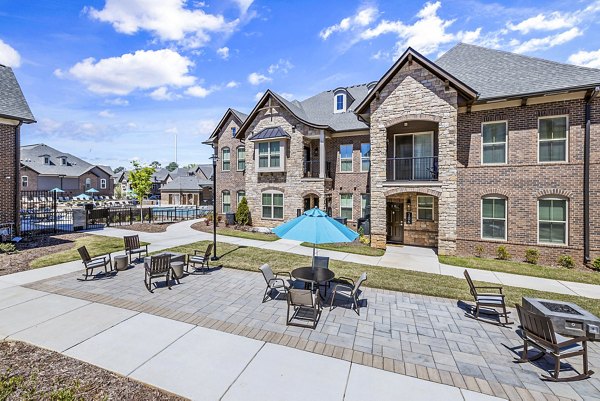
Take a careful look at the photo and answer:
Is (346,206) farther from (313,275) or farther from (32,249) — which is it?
(32,249)

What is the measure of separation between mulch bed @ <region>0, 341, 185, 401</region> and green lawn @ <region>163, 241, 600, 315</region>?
6.39m

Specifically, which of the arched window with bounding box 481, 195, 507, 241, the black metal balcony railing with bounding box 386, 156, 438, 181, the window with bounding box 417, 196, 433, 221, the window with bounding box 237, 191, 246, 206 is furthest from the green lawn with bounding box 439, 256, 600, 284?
the window with bounding box 237, 191, 246, 206

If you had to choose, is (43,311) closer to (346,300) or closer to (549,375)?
(346,300)

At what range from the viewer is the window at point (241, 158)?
964 inches

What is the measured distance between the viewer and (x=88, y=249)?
1377 cm

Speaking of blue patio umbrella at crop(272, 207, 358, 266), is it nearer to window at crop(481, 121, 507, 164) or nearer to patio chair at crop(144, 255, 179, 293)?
patio chair at crop(144, 255, 179, 293)

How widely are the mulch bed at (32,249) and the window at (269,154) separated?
12655 mm

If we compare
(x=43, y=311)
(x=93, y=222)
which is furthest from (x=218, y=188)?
(x=43, y=311)

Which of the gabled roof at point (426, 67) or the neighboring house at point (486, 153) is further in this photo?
the gabled roof at point (426, 67)

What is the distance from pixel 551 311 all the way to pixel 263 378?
6.17 metres

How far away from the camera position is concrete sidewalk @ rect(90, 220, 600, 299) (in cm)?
972

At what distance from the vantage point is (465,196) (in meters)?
14.4

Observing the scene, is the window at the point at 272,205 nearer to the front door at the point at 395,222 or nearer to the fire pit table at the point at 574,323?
the front door at the point at 395,222

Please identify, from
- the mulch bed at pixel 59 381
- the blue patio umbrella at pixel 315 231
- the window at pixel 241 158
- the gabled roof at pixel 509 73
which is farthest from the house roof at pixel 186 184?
the mulch bed at pixel 59 381
